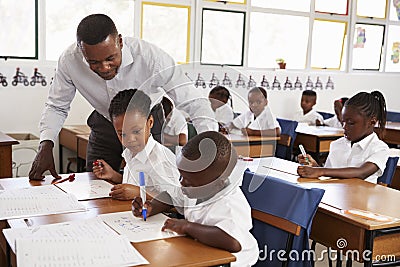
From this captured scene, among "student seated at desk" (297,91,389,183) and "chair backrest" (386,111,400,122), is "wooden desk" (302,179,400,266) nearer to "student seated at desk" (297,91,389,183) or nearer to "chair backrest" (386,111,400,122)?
"student seated at desk" (297,91,389,183)

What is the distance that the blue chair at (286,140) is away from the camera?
428 centimetres

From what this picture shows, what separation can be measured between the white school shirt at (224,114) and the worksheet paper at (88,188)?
1.67 ft

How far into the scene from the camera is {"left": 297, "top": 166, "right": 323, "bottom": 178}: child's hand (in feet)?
7.98

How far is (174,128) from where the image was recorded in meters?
1.79

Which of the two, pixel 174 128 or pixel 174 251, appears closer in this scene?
pixel 174 251

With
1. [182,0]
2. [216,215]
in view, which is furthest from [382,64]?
[216,215]

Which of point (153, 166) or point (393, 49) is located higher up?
point (393, 49)

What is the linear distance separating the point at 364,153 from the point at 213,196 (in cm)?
144

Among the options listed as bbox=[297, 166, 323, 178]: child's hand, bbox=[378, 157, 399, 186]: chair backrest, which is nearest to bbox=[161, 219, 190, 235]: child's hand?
bbox=[297, 166, 323, 178]: child's hand

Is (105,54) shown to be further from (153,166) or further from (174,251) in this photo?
(174,251)

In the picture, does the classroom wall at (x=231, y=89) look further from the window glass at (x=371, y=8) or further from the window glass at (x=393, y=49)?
the window glass at (x=371, y=8)

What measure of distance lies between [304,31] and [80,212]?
506 cm

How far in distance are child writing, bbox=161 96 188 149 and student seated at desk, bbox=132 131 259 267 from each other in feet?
0.71

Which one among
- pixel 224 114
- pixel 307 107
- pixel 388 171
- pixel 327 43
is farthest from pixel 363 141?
pixel 327 43
